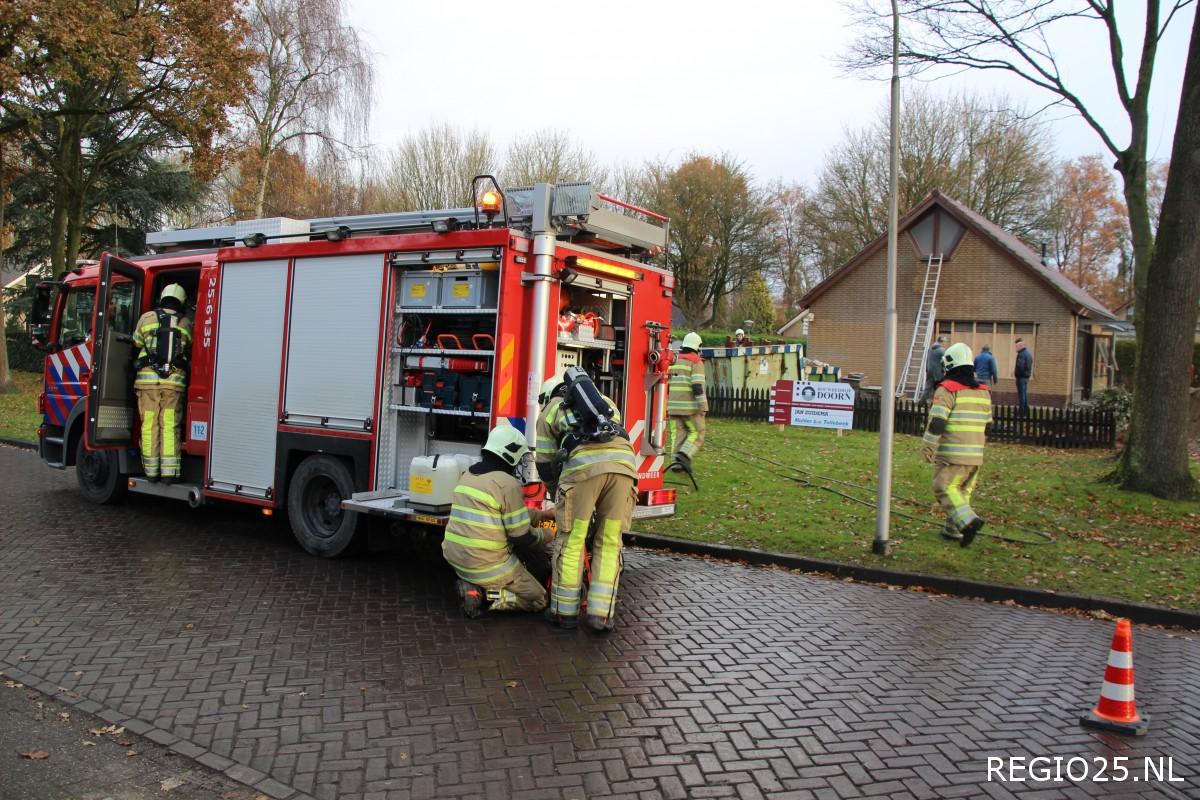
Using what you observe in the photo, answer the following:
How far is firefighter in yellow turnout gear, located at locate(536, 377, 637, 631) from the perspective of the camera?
5594mm

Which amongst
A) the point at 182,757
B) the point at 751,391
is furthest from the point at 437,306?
the point at 751,391

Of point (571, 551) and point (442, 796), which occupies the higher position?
point (571, 551)

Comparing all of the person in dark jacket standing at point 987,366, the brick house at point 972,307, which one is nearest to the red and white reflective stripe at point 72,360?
the person in dark jacket standing at point 987,366

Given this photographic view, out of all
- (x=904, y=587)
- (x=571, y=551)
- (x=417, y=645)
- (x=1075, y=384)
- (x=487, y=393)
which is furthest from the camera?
(x=1075, y=384)

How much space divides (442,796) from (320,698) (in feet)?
4.06

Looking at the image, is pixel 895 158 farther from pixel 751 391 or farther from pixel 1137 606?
pixel 751 391

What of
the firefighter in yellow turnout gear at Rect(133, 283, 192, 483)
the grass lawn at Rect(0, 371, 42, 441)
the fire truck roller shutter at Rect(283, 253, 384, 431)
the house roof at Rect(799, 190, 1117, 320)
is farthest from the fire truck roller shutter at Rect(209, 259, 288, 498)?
the house roof at Rect(799, 190, 1117, 320)

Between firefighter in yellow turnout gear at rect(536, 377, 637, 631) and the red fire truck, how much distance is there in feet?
2.27

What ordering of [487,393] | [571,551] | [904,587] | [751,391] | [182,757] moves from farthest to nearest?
[751,391] → [904,587] → [487,393] → [571,551] → [182,757]

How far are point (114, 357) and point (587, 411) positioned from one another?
6.09 meters

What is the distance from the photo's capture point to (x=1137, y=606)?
666cm

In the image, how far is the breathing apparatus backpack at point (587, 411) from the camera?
557 centimetres

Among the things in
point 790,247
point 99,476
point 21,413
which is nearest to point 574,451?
point 99,476

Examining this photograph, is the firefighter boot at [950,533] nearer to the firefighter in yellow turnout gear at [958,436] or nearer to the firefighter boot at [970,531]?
the firefighter in yellow turnout gear at [958,436]
